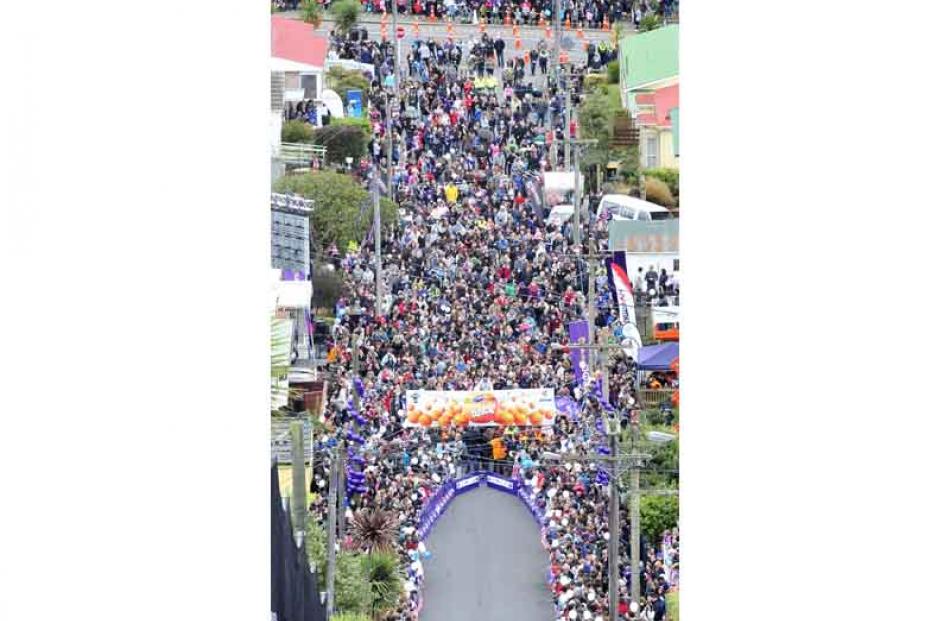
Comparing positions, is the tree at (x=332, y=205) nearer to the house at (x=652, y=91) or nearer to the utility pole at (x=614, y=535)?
the house at (x=652, y=91)

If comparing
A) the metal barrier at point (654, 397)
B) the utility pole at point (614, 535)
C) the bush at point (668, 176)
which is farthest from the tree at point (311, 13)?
the utility pole at point (614, 535)

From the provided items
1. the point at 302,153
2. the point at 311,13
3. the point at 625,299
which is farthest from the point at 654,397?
the point at 311,13

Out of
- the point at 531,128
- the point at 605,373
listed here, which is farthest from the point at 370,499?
the point at 531,128

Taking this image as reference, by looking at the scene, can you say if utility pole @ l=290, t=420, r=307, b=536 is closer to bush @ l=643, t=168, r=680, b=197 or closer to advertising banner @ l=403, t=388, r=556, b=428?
advertising banner @ l=403, t=388, r=556, b=428

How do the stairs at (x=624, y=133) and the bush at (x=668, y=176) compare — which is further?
the stairs at (x=624, y=133)

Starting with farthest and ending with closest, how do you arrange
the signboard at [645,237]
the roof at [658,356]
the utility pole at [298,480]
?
the signboard at [645,237]
the roof at [658,356]
the utility pole at [298,480]

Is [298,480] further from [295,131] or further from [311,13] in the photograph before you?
[311,13]
